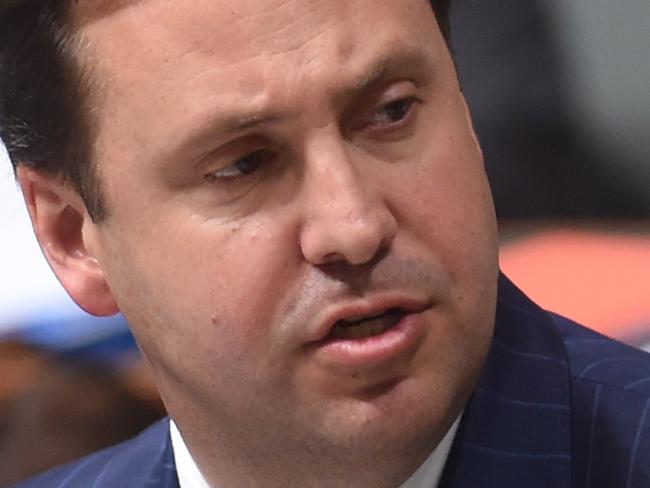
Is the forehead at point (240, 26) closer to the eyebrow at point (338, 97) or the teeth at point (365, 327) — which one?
the eyebrow at point (338, 97)

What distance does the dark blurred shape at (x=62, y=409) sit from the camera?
5.49 ft

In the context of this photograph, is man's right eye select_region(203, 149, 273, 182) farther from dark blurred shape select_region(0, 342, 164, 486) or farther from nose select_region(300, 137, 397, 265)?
dark blurred shape select_region(0, 342, 164, 486)

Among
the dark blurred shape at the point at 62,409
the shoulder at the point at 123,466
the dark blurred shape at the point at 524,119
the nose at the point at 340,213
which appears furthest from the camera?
the dark blurred shape at the point at 524,119

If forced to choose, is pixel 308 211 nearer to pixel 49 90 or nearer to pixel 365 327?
pixel 365 327

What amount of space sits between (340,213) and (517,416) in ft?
0.68

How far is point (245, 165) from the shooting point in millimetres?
853

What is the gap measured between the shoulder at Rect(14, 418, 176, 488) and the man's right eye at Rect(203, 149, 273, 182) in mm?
325

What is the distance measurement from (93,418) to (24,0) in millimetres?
858

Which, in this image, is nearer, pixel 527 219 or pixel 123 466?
pixel 123 466

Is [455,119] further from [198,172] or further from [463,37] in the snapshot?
[463,37]

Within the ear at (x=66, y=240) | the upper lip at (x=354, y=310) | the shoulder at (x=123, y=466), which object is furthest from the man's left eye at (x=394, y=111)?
the shoulder at (x=123, y=466)

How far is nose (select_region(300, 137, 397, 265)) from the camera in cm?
80

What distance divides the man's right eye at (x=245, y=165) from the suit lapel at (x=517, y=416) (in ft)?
0.70

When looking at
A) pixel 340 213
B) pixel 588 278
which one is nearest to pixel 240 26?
pixel 340 213
